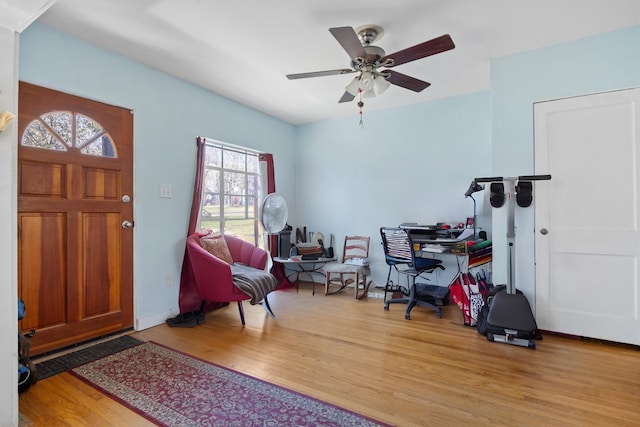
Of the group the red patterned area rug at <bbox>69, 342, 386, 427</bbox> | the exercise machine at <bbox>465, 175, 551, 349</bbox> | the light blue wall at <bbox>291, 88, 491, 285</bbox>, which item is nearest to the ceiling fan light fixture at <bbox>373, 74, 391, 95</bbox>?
the exercise machine at <bbox>465, 175, 551, 349</bbox>

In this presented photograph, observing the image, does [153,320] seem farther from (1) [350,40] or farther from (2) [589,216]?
(2) [589,216]

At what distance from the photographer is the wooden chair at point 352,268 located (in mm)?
3865

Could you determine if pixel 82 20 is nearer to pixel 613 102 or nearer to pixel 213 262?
pixel 213 262

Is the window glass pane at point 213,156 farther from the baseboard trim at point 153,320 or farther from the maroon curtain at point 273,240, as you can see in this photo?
the baseboard trim at point 153,320

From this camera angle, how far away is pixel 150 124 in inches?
115

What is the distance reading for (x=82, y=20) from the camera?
7.22 ft

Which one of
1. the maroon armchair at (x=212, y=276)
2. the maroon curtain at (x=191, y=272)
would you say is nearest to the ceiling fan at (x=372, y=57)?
the maroon curtain at (x=191, y=272)

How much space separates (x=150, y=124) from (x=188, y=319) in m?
1.88

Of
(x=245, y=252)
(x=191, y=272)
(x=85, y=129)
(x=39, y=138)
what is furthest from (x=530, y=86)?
(x=39, y=138)

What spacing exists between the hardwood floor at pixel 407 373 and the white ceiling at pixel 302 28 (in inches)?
95.4

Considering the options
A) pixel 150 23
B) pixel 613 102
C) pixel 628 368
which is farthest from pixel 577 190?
pixel 150 23

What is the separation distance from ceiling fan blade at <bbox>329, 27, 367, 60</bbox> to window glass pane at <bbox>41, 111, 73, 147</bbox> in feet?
7.02

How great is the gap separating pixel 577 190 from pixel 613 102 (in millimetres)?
713

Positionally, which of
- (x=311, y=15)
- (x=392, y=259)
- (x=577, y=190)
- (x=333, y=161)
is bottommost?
(x=392, y=259)
